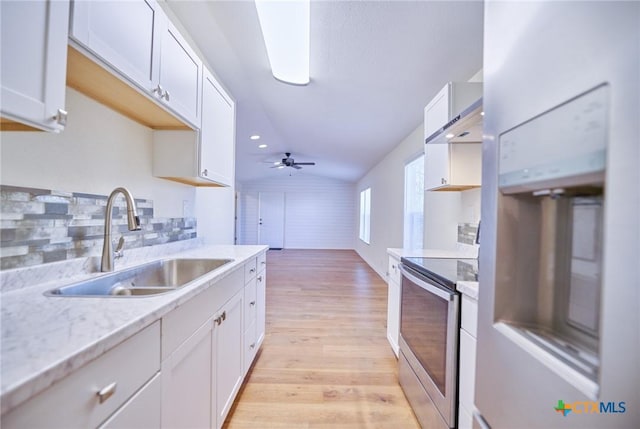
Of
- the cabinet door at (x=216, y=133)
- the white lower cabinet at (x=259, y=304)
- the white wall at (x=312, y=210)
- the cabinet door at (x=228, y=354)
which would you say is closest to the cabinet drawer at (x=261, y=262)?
the white lower cabinet at (x=259, y=304)

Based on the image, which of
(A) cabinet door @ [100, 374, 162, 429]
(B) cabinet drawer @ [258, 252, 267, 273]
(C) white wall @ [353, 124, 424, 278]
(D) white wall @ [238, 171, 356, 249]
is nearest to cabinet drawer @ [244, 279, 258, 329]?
(B) cabinet drawer @ [258, 252, 267, 273]

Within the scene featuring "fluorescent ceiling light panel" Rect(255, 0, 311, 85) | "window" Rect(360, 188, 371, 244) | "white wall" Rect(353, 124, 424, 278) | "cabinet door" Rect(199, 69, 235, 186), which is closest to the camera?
"cabinet door" Rect(199, 69, 235, 186)

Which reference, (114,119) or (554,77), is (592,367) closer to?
(554,77)

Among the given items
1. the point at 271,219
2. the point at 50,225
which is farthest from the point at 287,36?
the point at 271,219

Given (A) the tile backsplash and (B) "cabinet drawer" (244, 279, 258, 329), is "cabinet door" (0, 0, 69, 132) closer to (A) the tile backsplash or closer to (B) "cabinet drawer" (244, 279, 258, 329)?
(A) the tile backsplash

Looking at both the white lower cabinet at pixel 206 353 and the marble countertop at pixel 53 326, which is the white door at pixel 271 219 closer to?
the white lower cabinet at pixel 206 353

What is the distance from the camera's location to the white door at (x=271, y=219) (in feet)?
30.6

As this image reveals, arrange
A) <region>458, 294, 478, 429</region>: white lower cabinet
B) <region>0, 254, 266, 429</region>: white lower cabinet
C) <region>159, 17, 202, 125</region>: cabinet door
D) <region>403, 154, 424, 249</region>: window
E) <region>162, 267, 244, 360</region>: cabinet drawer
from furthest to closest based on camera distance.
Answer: <region>403, 154, 424, 249</region>: window, <region>159, 17, 202, 125</region>: cabinet door, <region>458, 294, 478, 429</region>: white lower cabinet, <region>162, 267, 244, 360</region>: cabinet drawer, <region>0, 254, 266, 429</region>: white lower cabinet

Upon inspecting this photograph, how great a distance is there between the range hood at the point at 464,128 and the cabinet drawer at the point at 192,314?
1.44 metres

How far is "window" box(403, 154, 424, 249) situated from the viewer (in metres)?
3.71

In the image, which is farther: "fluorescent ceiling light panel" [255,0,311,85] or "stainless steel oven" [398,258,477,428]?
"fluorescent ceiling light panel" [255,0,311,85]

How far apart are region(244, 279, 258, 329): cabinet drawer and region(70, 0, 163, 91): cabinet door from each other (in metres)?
1.30

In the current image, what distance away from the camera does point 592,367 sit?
0.44m

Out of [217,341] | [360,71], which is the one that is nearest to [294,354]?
[217,341]
